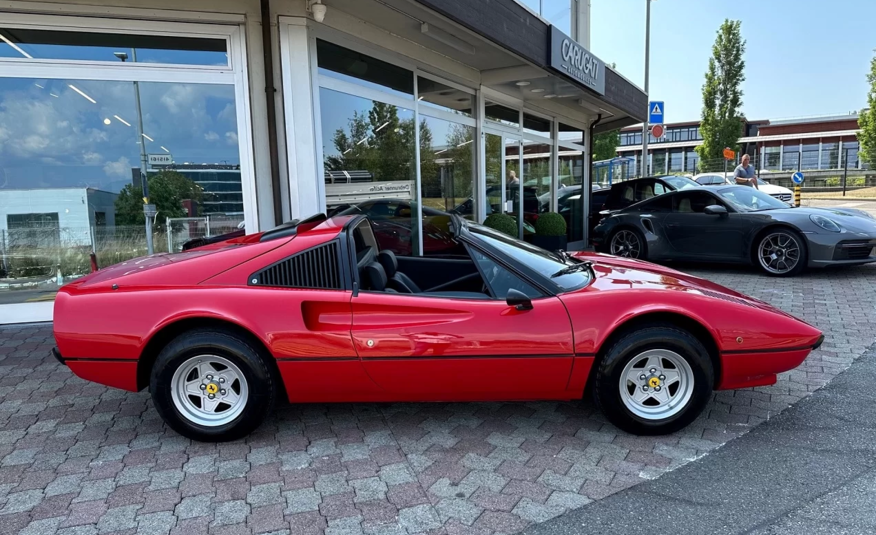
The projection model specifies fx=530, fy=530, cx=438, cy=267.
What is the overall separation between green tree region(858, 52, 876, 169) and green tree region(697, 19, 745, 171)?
5769mm

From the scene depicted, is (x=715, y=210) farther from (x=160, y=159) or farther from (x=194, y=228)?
(x=160, y=159)

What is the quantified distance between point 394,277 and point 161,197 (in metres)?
4.02

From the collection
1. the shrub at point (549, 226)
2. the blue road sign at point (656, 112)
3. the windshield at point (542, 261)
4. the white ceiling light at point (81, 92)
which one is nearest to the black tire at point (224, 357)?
the windshield at point (542, 261)

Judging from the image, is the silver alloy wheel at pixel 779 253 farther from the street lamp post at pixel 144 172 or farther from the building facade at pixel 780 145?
the building facade at pixel 780 145

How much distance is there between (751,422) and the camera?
10.2ft

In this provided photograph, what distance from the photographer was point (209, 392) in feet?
9.82

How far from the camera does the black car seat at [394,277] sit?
10.8 ft

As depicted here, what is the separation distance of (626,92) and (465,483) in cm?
1100

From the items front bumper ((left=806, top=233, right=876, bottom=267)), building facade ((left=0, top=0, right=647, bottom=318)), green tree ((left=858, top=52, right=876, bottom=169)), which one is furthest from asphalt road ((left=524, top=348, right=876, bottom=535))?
green tree ((left=858, top=52, right=876, bottom=169))

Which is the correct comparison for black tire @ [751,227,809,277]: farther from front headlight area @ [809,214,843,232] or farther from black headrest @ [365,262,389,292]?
black headrest @ [365,262,389,292]

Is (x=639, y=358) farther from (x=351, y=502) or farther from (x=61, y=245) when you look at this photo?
(x=61, y=245)

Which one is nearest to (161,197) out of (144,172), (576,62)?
(144,172)

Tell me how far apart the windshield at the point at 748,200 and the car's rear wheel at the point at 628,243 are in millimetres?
1390

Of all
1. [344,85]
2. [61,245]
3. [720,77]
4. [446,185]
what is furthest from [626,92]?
[720,77]
